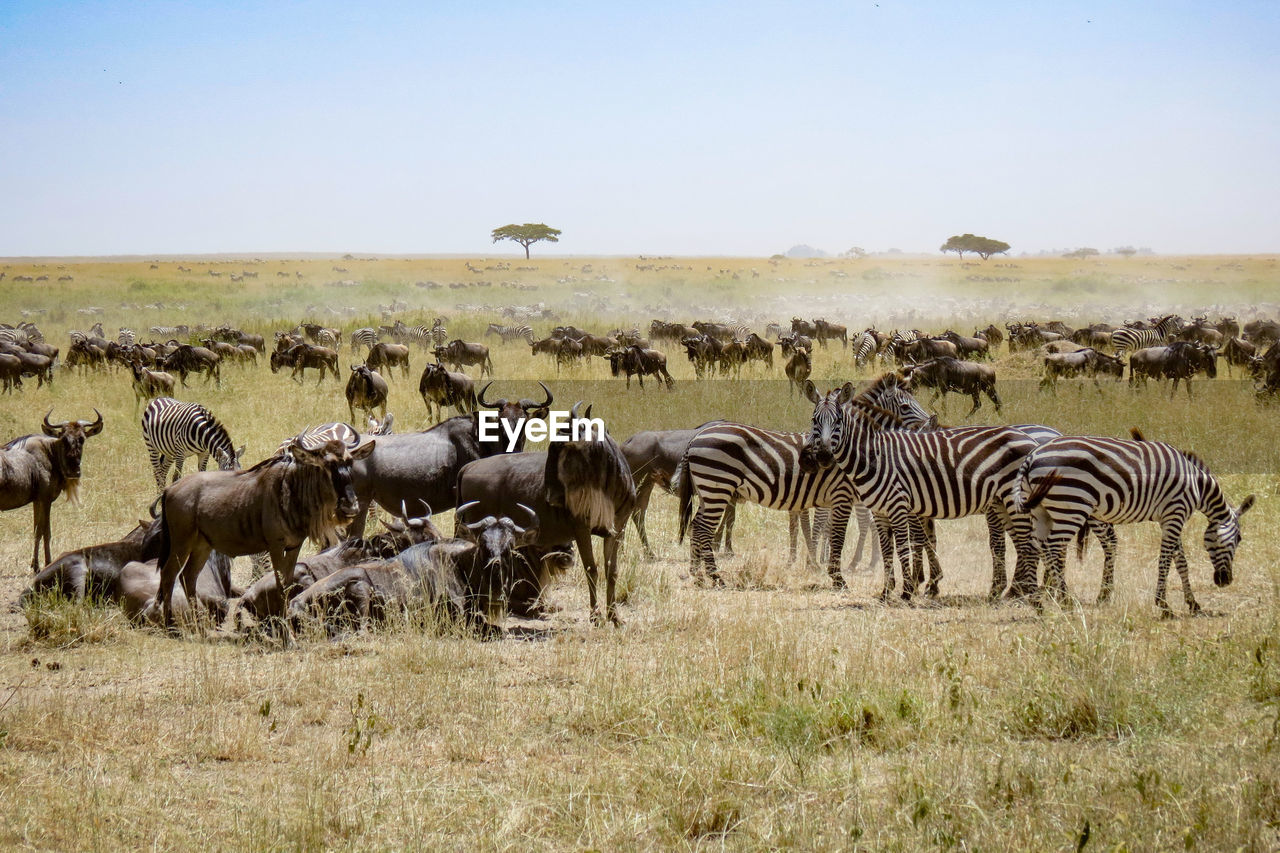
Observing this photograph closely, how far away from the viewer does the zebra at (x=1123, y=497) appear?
8.66m

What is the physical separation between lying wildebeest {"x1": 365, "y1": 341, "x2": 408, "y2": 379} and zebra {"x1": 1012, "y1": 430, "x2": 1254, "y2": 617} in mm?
20036

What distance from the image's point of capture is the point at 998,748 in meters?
5.66

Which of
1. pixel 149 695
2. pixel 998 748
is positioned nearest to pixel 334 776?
pixel 149 695

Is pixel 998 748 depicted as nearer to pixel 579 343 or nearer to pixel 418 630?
pixel 418 630

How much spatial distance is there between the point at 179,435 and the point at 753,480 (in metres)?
7.87

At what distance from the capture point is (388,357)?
27.7 m

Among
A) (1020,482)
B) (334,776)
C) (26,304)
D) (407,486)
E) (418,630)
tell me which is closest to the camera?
(334,776)

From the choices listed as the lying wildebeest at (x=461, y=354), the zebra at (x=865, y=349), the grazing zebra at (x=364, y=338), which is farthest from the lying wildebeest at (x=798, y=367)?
the grazing zebra at (x=364, y=338)

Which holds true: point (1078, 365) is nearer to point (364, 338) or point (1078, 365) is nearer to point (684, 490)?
point (684, 490)

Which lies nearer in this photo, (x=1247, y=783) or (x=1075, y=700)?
(x=1247, y=783)

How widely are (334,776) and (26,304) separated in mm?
59101

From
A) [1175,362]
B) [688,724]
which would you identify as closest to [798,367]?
[1175,362]

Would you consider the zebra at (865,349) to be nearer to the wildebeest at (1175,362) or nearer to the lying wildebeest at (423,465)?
the wildebeest at (1175,362)

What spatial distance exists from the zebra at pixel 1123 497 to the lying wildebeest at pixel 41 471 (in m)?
8.70
